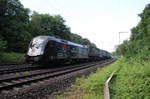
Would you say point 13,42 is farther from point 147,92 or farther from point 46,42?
point 147,92

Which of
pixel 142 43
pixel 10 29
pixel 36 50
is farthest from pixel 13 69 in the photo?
pixel 10 29

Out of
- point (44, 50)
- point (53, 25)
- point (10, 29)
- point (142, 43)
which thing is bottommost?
point (44, 50)

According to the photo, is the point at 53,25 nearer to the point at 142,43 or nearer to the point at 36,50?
the point at 142,43

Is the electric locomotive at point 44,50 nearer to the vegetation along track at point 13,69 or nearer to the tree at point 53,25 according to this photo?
the vegetation along track at point 13,69

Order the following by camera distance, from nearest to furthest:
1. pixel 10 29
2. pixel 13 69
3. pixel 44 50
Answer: pixel 13 69 < pixel 44 50 < pixel 10 29

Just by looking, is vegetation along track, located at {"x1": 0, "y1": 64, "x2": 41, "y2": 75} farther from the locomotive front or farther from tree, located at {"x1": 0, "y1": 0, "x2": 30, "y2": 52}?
tree, located at {"x1": 0, "y1": 0, "x2": 30, "y2": 52}

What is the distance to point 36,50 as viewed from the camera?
66.6ft

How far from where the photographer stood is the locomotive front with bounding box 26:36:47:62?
64.9 feet

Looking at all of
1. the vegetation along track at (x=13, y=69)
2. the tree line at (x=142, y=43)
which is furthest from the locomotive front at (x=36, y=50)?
the tree line at (x=142, y=43)

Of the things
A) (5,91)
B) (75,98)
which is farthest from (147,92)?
(5,91)

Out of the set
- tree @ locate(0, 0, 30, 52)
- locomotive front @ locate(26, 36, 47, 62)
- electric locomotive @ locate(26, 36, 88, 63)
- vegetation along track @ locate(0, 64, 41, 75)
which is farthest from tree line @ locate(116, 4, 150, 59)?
tree @ locate(0, 0, 30, 52)

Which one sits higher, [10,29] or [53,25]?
[53,25]

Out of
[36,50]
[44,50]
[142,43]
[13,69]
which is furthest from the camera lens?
[142,43]

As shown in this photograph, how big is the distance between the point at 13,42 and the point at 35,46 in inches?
996
